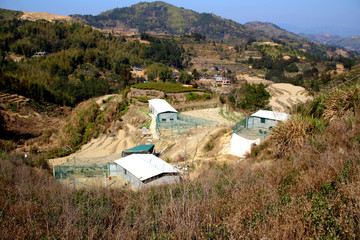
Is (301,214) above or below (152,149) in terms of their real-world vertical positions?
above

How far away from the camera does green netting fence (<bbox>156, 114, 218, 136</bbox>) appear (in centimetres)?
1425

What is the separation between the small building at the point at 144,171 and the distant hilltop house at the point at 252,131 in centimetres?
249

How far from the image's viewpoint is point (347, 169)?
3209 millimetres

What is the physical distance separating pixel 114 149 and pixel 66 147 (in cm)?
387

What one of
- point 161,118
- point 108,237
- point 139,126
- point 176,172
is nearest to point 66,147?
point 139,126

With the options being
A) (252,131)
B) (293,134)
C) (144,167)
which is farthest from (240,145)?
(144,167)

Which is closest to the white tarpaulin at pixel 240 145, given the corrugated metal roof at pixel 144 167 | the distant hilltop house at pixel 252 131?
the distant hilltop house at pixel 252 131

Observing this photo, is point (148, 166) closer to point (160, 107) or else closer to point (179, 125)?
point (179, 125)

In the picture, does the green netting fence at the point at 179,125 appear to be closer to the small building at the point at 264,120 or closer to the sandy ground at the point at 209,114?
the sandy ground at the point at 209,114

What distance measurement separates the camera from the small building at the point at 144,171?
7.63m

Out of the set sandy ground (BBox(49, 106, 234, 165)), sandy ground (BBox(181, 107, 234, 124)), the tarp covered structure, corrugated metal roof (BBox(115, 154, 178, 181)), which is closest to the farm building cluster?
corrugated metal roof (BBox(115, 154, 178, 181))

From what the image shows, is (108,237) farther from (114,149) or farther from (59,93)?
(59,93)

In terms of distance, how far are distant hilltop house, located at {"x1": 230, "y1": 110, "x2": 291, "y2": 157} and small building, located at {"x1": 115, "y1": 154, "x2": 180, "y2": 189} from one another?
2.49 meters

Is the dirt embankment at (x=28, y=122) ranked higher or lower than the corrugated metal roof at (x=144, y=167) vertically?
lower
